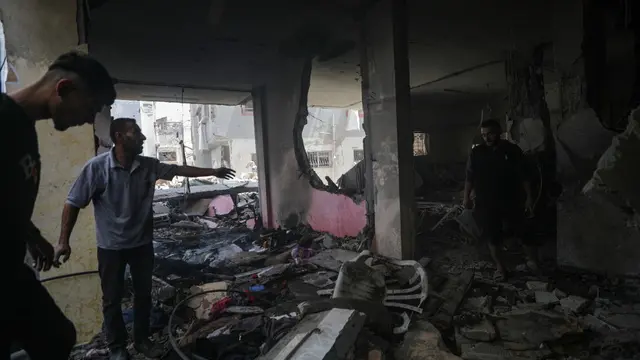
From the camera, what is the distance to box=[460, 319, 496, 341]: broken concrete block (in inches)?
118

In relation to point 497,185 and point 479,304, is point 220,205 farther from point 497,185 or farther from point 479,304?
point 479,304

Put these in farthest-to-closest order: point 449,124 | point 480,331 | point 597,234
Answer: point 449,124
point 597,234
point 480,331

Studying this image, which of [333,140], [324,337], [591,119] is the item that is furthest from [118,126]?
[333,140]

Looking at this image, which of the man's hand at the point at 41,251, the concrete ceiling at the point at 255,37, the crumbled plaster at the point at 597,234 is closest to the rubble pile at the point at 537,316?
the crumbled plaster at the point at 597,234

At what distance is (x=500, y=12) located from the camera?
5.45m

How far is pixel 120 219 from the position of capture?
299cm

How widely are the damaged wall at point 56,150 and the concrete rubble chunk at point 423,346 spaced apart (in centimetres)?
276

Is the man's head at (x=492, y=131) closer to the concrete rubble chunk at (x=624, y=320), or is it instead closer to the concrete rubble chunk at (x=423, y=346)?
the concrete rubble chunk at (x=624, y=320)

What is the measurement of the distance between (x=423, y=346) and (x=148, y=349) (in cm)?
225

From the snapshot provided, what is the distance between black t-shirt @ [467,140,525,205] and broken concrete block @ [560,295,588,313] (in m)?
1.22

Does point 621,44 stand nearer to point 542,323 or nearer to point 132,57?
point 542,323

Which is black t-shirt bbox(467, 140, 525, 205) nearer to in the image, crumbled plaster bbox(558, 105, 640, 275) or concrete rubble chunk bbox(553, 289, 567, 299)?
crumbled plaster bbox(558, 105, 640, 275)

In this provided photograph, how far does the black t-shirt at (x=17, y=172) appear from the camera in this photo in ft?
4.85

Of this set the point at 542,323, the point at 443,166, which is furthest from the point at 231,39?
the point at 443,166
